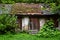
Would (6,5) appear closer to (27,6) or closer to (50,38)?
(27,6)

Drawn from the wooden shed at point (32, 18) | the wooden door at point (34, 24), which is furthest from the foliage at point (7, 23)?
the wooden door at point (34, 24)

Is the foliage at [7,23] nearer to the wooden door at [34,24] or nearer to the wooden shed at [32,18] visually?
the wooden shed at [32,18]

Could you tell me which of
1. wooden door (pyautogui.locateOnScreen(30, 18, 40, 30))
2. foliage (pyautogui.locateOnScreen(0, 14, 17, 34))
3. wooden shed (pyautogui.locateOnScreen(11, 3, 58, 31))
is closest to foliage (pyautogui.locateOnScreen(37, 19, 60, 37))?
wooden shed (pyautogui.locateOnScreen(11, 3, 58, 31))

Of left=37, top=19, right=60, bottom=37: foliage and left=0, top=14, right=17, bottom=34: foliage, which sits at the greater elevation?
left=0, top=14, right=17, bottom=34: foliage

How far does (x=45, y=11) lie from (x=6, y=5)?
212 inches

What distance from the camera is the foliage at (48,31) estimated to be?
20.9m

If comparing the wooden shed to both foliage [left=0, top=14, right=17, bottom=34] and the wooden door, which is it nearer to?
the wooden door

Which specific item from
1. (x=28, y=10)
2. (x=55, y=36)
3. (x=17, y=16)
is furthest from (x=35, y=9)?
(x=55, y=36)

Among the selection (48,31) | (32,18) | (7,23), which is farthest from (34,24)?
(7,23)

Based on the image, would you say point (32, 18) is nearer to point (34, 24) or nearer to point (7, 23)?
point (34, 24)

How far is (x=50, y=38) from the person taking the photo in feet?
64.5

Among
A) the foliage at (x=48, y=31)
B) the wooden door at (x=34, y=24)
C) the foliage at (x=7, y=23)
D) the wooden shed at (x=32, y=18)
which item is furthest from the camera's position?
the wooden door at (x=34, y=24)

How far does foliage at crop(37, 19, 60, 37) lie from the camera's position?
2092 cm

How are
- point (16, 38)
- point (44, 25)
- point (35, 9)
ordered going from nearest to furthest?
point (16, 38)
point (44, 25)
point (35, 9)
